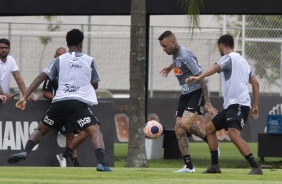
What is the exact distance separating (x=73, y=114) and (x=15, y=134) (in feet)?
11.5

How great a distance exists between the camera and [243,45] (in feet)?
104

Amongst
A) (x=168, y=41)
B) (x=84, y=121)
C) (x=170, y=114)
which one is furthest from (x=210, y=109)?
(x=170, y=114)

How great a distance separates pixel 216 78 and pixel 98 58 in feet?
14.4

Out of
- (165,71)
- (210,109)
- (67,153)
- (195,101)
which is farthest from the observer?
(67,153)

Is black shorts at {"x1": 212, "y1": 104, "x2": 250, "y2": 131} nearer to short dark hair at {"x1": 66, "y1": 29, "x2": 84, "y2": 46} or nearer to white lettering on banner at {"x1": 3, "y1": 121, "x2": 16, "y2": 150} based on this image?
short dark hair at {"x1": 66, "y1": 29, "x2": 84, "y2": 46}

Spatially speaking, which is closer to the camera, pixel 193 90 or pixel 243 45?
pixel 193 90

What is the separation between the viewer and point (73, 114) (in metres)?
15.3

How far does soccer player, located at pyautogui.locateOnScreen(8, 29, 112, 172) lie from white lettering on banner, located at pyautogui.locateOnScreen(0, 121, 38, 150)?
3202 mm

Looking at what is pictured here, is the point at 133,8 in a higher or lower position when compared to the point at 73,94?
higher

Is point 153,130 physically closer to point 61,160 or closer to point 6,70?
point 61,160

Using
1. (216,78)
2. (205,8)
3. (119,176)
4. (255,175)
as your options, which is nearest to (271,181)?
(255,175)

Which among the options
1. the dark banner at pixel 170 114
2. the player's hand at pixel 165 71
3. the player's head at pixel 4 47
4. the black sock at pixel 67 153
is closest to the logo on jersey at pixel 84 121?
the player's hand at pixel 165 71

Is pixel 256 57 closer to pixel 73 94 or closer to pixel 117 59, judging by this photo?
pixel 117 59

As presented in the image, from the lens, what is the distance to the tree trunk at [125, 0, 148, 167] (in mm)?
18078
